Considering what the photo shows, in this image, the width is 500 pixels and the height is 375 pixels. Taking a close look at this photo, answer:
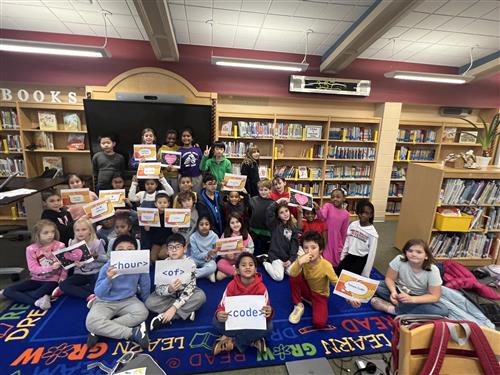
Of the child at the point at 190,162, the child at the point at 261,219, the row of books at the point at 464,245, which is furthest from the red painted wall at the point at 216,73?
the row of books at the point at 464,245

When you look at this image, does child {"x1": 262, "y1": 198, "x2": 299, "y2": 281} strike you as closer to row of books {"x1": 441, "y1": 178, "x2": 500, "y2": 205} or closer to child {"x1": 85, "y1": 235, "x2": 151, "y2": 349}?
child {"x1": 85, "y1": 235, "x2": 151, "y2": 349}

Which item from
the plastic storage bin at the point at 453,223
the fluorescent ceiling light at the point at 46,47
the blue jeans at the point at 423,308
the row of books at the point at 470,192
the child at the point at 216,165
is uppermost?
the fluorescent ceiling light at the point at 46,47

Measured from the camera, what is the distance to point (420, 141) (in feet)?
17.5

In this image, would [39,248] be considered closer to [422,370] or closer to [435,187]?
[422,370]

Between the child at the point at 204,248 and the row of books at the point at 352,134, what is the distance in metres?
3.35

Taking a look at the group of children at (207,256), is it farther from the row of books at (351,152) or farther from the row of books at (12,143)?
the row of books at (351,152)

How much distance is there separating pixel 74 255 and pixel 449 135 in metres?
6.98

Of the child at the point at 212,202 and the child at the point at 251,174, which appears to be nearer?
the child at the point at 212,202

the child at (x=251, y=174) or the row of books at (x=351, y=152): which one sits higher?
the row of books at (x=351, y=152)

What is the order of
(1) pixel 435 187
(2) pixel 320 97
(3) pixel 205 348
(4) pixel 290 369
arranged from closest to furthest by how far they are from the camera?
(4) pixel 290 369, (3) pixel 205 348, (1) pixel 435 187, (2) pixel 320 97

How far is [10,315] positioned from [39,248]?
592 millimetres

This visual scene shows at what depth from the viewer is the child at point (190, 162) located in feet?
12.2

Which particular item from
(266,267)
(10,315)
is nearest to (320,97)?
(266,267)

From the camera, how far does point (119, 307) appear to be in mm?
2076
